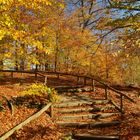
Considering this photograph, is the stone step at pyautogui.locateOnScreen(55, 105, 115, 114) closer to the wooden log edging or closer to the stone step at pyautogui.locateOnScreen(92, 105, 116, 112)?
the stone step at pyautogui.locateOnScreen(92, 105, 116, 112)

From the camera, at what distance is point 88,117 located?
1612cm

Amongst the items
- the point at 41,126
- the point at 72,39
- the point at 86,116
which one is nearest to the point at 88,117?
the point at 86,116

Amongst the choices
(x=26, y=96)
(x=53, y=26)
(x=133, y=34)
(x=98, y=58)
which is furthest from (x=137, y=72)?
(x=26, y=96)

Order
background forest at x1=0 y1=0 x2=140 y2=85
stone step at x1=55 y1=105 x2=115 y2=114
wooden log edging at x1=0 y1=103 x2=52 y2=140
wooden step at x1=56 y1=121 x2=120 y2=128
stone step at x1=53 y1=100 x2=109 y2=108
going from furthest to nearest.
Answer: background forest at x1=0 y1=0 x2=140 y2=85
stone step at x1=53 y1=100 x2=109 y2=108
stone step at x1=55 y1=105 x2=115 y2=114
wooden step at x1=56 y1=121 x2=120 y2=128
wooden log edging at x1=0 y1=103 x2=52 y2=140

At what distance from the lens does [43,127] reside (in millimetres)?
14102

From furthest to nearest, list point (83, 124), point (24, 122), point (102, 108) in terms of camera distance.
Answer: point (102, 108) → point (83, 124) → point (24, 122)

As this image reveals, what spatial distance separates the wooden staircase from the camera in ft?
45.3

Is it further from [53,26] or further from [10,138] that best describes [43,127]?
[53,26]

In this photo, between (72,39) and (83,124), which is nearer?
(83,124)

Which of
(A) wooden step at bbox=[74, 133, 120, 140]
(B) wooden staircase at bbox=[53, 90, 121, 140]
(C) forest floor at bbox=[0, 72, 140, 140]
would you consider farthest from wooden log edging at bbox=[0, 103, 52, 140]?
(A) wooden step at bbox=[74, 133, 120, 140]

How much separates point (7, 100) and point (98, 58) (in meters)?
21.0

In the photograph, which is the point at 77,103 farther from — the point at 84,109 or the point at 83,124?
the point at 83,124

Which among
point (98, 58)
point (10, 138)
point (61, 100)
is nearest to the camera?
point (10, 138)

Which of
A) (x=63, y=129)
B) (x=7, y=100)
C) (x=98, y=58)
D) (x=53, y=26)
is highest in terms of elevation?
(x=53, y=26)
